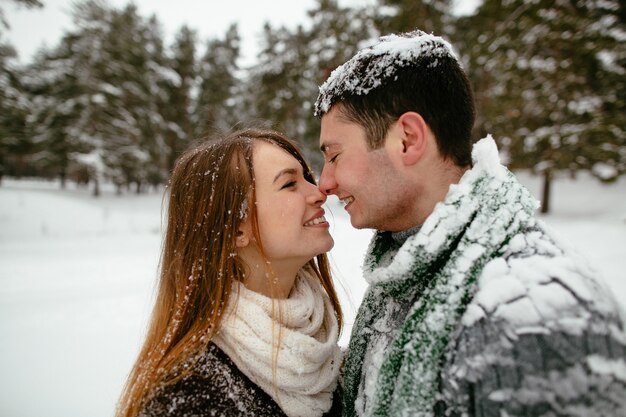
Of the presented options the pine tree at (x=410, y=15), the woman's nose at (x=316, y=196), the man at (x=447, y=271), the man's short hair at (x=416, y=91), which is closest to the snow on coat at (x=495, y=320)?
the man at (x=447, y=271)

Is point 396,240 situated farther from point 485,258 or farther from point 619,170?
point 619,170

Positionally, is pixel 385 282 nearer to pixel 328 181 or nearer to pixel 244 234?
pixel 328 181

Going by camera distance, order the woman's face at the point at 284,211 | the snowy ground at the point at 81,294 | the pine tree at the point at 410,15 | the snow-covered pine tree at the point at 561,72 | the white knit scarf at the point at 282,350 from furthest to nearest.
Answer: the pine tree at the point at 410,15, the snow-covered pine tree at the point at 561,72, the snowy ground at the point at 81,294, the woman's face at the point at 284,211, the white knit scarf at the point at 282,350

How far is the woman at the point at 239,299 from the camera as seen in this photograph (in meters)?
1.68

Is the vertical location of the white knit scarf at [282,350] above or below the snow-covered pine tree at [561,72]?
below

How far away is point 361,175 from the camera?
1.82 metres

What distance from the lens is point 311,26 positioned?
26.2 m

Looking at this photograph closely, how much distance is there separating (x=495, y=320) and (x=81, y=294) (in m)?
8.36

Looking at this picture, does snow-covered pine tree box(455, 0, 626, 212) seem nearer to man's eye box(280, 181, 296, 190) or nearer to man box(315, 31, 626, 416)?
man box(315, 31, 626, 416)

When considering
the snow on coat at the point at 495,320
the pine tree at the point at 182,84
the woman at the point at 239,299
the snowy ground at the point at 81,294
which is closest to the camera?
the snow on coat at the point at 495,320

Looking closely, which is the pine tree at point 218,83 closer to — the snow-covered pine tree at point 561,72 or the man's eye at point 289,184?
the snow-covered pine tree at point 561,72

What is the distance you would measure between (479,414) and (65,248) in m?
14.9

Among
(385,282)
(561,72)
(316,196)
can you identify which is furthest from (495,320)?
(561,72)

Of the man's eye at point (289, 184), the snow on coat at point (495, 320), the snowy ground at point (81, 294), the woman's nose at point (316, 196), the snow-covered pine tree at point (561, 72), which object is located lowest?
the snowy ground at point (81, 294)
